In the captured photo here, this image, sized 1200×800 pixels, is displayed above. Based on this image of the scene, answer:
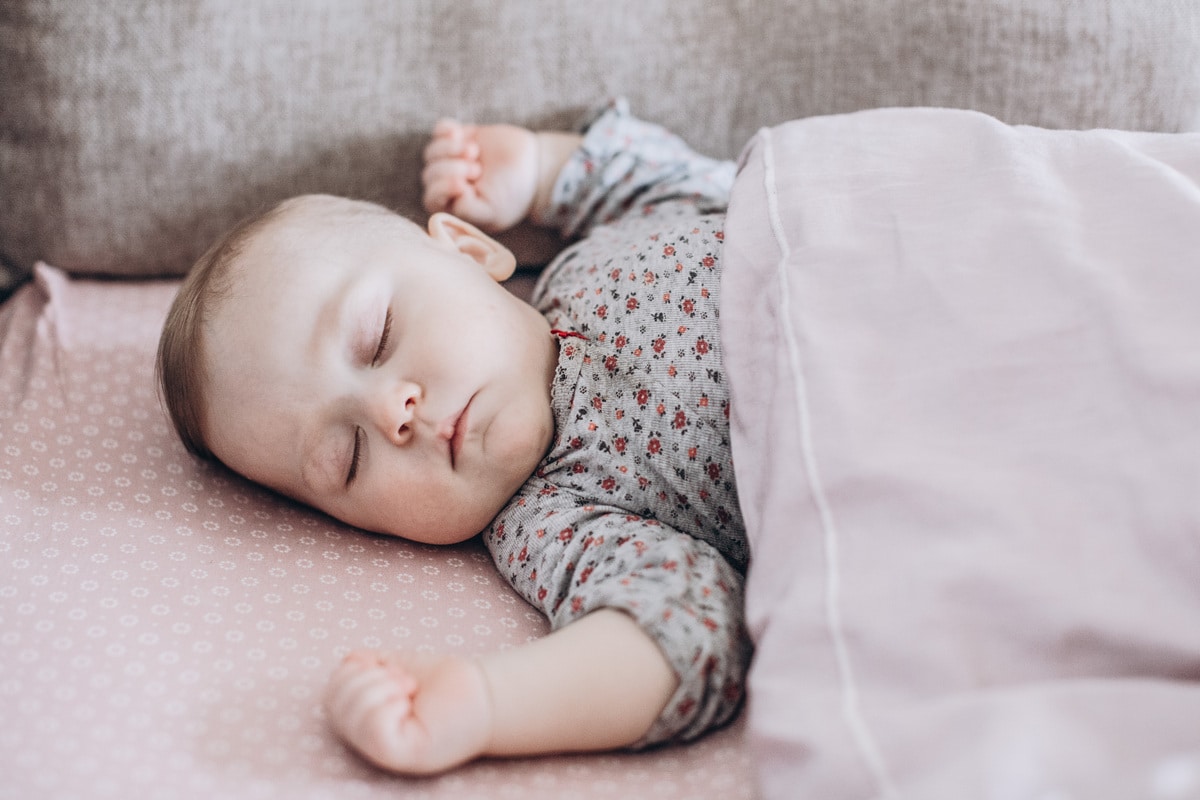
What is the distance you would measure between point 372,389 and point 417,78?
21.5 inches

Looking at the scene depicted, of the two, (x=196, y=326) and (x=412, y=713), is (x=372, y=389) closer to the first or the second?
(x=196, y=326)

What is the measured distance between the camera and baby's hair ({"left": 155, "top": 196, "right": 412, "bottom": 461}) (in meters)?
0.99

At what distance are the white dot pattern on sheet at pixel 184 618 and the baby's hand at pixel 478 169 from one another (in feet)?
1.40

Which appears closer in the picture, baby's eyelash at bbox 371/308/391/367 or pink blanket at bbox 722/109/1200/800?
pink blanket at bbox 722/109/1200/800

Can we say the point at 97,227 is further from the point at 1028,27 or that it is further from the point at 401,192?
the point at 1028,27

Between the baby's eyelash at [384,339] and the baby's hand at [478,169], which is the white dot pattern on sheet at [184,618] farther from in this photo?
the baby's hand at [478,169]

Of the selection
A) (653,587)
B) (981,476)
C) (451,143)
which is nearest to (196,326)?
(451,143)

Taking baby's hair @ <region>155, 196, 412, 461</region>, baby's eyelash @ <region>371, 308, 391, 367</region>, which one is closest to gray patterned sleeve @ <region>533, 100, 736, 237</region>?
baby's hair @ <region>155, 196, 412, 461</region>

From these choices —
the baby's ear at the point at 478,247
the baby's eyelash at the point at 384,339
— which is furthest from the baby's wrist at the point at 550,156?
the baby's eyelash at the point at 384,339

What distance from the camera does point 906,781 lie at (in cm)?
58

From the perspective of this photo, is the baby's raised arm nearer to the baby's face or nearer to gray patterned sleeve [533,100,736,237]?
gray patterned sleeve [533,100,736,237]

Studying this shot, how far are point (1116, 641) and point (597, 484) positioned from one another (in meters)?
0.49

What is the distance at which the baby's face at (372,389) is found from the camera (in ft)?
3.08

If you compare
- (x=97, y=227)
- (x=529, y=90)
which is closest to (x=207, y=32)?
(x=97, y=227)
